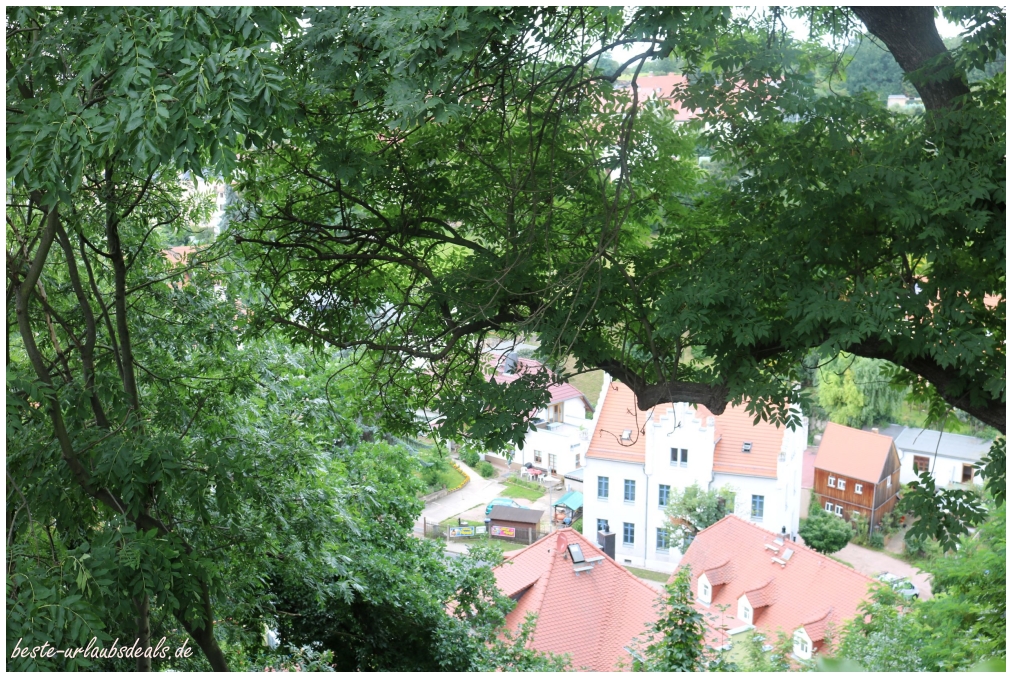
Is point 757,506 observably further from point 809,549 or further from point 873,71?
point 873,71

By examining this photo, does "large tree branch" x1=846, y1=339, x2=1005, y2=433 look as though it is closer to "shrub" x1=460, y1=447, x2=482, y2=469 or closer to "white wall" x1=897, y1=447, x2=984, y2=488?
"shrub" x1=460, y1=447, x2=482, y2=469

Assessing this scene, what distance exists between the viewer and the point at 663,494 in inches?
386

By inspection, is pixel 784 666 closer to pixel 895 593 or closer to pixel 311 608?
pixel 895 593

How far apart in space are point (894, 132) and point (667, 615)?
3706 mm

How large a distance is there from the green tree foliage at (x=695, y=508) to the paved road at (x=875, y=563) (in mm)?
1851

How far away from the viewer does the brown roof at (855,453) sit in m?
10.4

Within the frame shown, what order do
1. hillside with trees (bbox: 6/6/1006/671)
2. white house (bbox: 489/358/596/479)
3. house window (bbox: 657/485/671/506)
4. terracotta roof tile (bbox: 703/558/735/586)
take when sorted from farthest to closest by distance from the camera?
1. white house (bbox: 489/358/596/479)
2. house window (bbox: 657/485/671/506)
3. terracotta roof tile (bbox: 703/558/735/586)
4. hillside with trees (bbox: 6/6/1006/671)

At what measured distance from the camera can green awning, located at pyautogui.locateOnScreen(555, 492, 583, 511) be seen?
35.4ft

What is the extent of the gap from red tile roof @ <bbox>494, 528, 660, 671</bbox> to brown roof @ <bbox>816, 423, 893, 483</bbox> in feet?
12.4

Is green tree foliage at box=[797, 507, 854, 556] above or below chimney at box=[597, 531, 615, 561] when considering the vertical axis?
above

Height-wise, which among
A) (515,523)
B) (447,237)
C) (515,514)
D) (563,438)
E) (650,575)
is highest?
(447,237)

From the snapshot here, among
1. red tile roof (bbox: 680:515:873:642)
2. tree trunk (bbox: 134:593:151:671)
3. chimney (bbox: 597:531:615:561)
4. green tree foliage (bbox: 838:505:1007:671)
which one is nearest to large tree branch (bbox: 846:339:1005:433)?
green tree foliage (bbox: 838:505:1007:671)

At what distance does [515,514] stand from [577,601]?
1.97m

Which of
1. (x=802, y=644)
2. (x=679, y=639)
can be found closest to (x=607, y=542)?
(x=802, y=644)
